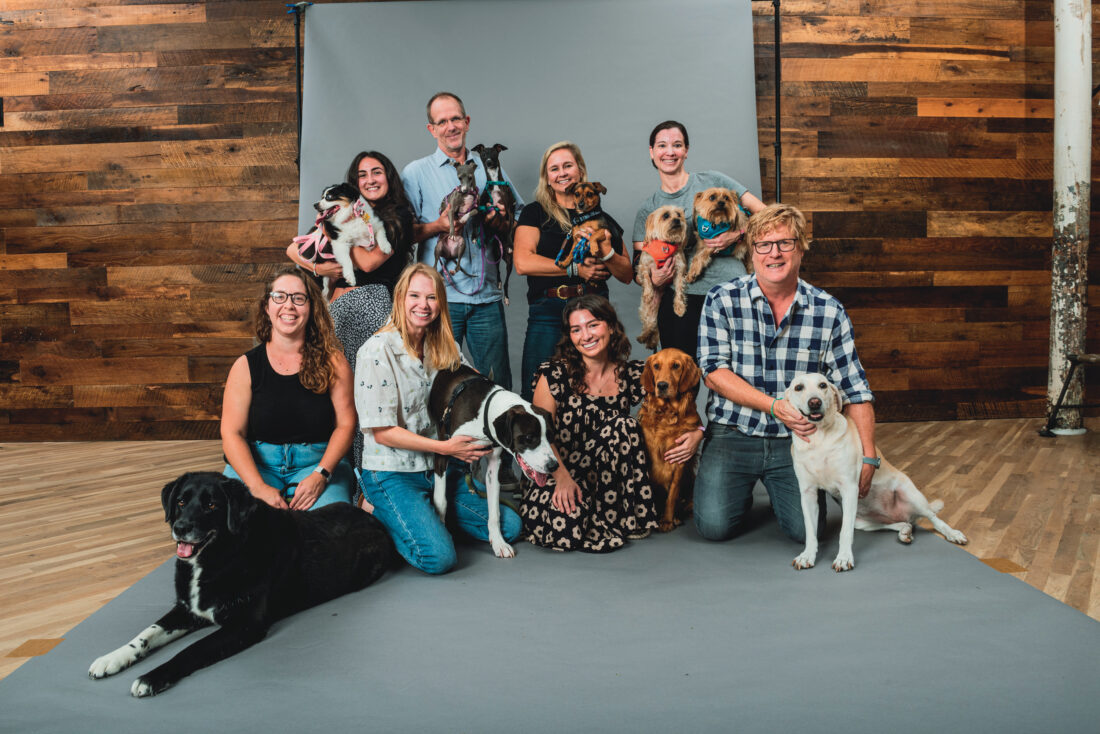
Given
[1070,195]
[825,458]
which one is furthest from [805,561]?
[1070,195]

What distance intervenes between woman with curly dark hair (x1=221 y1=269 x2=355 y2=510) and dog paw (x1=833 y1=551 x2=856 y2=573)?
1494mm

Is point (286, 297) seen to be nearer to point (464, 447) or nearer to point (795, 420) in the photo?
point (464, 447)

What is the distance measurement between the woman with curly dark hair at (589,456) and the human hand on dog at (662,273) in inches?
20.9

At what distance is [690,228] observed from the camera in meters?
3.06

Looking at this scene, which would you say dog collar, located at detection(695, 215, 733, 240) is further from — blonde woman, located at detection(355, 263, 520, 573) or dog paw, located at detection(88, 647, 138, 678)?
dog paw, located at detection(88, 647, 138, 678)

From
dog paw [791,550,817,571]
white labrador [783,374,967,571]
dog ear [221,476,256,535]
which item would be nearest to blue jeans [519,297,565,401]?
white labrador [783,374,967,571]

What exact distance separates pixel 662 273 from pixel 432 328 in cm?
105

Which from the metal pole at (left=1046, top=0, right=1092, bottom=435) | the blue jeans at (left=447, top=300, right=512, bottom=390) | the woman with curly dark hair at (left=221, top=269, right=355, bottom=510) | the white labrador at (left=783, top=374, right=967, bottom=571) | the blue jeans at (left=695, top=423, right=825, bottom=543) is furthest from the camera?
the metal pole at (left=1046, top=0, right=1092, bottom=435)

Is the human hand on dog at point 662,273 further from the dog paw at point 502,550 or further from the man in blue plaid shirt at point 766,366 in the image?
the dog paw at point 502,550

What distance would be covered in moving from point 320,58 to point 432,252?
1686 millimetres

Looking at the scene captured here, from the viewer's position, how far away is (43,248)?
4.59 m

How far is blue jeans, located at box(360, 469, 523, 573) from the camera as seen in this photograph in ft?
7.40

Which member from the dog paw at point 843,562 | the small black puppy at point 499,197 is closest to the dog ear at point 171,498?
the small black puppy at point 499,197

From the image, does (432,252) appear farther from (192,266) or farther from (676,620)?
(192,266)
